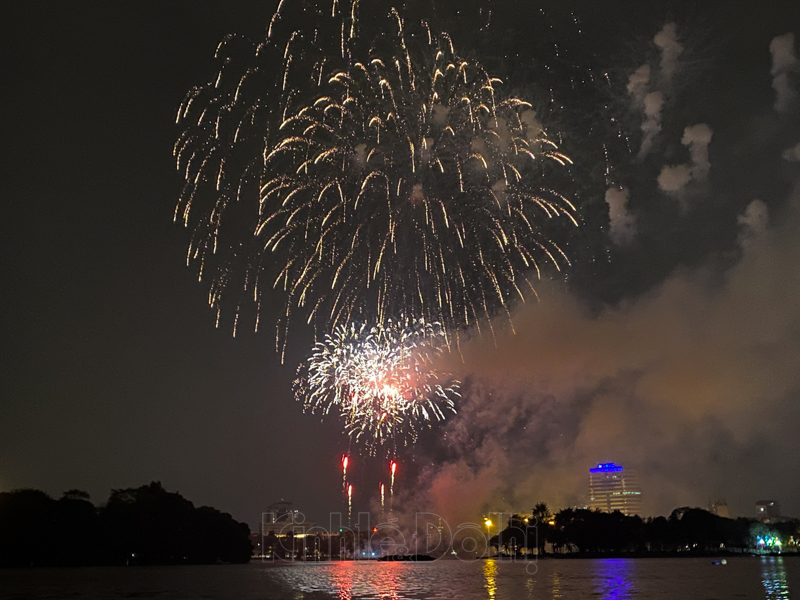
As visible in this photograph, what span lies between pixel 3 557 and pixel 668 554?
126635mm

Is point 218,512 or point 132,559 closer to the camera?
point 132,559

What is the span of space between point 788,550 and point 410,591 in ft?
587

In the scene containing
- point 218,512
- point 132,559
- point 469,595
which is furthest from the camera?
point 218,512

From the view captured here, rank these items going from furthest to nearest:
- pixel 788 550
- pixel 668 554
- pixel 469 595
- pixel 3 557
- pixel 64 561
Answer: pixel 788 550 → pixel 668 554 → pixel 64 561 → pixel 3 557 → pixel 469 595

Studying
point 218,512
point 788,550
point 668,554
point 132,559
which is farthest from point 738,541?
point 132,559

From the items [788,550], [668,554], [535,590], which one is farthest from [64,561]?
[788,550]

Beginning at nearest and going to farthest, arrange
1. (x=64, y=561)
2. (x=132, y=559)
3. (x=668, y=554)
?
(x=64, y=561)
(x=132, y=559)
(x=668, y=554)

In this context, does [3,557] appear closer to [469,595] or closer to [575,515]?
[469,595]

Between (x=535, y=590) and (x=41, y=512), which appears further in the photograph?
(x=41, y=512)

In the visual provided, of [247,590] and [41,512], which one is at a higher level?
[41,512]

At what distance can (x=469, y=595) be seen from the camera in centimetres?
4334

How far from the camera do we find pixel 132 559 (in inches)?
4651

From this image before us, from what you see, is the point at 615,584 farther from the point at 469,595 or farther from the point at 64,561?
→ the point at 64,561

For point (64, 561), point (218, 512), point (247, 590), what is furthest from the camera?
point (218, 512)
